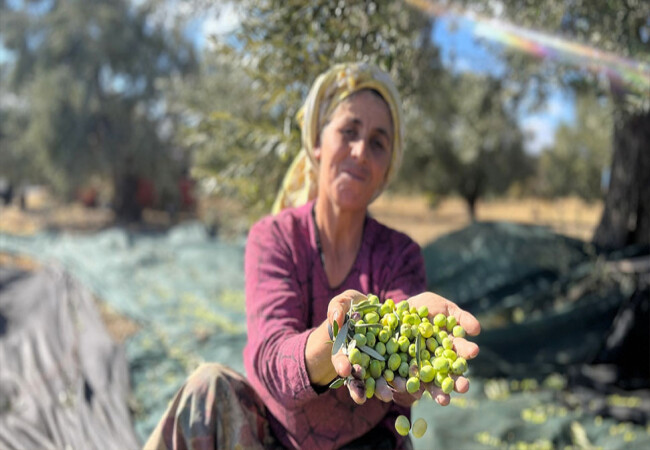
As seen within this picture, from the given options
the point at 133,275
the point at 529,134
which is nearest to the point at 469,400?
the point at 133,275

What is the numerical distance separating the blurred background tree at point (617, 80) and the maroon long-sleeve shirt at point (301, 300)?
6.35 ft

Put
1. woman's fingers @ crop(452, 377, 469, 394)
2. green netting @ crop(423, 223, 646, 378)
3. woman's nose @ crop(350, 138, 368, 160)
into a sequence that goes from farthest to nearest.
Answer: green netting @ crop(423, 223, 646, 378) → woman's nose @ crop(350, 138, 368, 160) → woman's fingers @ crop(452, 377, 469, 394)

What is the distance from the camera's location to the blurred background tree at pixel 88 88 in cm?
1745

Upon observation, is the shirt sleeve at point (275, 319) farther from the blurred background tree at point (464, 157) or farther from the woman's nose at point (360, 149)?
the blurred background tree at point (464, 157)

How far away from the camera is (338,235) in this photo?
82.8 inches

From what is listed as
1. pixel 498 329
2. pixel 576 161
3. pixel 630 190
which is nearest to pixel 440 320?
pixel 498 329

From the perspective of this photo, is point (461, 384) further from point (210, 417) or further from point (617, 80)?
point (617, 80)

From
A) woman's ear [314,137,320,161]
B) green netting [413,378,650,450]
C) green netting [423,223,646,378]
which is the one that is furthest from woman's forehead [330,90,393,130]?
green netting [423,223,646,378]

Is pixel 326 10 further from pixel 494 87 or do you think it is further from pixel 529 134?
pixel 529 134

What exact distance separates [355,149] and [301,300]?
22.3 inches

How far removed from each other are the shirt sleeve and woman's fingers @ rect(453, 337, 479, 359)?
0.41 metres

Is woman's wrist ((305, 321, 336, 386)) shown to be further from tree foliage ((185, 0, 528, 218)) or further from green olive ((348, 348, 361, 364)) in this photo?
tree foliage ((185, 0, 528, 218))

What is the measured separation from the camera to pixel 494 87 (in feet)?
22.8

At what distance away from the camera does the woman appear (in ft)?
5.76
